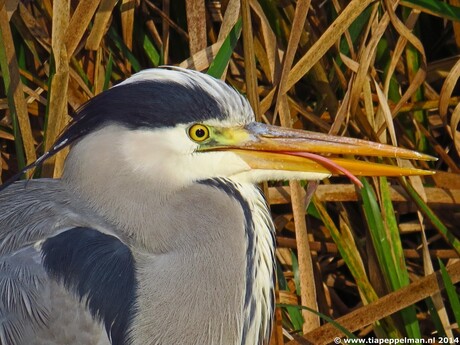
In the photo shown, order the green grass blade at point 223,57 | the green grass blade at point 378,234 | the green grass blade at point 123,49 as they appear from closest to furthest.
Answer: the green grass blade at point 223,57 < the green grass blade at point 378,234 < the green grass blade at point 123,49

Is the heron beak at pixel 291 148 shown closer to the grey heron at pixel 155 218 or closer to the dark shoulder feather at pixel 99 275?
the grey heron at pixel 155 218

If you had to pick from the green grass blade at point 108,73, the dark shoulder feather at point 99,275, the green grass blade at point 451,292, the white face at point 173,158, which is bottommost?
the green grass blade at point 451,292

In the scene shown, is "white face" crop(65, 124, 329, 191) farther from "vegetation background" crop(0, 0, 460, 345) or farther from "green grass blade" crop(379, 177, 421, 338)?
"green grass blade" crop(379, 177, 421, 338)

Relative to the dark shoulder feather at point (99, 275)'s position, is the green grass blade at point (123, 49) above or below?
above

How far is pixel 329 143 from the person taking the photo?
1.96 meters

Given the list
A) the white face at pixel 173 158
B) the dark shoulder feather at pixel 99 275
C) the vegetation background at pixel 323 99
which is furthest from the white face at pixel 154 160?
the vegetation background at pixel 323 99

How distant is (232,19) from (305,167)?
576mm

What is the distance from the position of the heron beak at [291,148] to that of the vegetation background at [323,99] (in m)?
0.27

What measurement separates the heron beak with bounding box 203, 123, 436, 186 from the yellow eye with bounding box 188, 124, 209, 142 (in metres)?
0.04

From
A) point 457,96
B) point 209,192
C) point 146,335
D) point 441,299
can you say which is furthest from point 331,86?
point 146,335

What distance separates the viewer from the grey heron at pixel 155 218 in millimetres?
1862

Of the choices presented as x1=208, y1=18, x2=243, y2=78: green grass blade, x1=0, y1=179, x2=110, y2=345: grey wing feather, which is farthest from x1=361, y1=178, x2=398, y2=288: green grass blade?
x1=0, y1=179, x2=110, y2=345: grey wing feather

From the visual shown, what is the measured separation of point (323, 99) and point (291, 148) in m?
0.69

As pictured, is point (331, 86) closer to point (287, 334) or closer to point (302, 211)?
point (302, 211)
